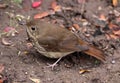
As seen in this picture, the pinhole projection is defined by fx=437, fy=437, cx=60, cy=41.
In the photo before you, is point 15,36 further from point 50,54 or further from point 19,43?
point 50,54

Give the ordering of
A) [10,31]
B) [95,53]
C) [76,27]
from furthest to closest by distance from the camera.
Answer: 1. [76,27]
2. [10,31]
3. [95,53]

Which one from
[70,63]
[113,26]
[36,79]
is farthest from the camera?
[113,26]

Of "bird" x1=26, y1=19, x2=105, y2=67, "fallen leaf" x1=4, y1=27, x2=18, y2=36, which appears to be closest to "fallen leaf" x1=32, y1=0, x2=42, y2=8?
"fallen leaf" x1=4, y1=27, x2=18, y2=36

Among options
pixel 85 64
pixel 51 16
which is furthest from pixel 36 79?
pixel 51 16

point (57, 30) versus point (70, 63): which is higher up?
point (57, 30)

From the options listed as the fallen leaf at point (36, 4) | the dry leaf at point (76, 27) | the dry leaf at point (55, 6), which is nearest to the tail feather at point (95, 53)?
the dry leaf at point (76, 27)

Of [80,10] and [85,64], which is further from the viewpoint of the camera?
[80,10]

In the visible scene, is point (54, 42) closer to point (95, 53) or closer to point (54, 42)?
point (54, 42)

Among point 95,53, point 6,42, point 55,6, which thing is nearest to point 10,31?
point 6,42

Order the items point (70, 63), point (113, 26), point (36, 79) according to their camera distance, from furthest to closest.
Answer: point (113, 26) → point (70, 63) → point (36, 79)
